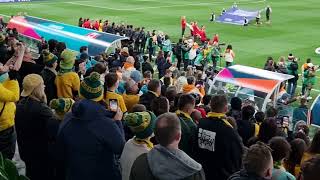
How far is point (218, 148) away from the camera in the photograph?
5.72 meters

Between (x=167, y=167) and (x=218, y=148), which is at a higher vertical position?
(x=167, y=167)

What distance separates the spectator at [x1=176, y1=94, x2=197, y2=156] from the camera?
19.9 feet

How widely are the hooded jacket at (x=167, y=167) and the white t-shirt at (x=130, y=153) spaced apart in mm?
698

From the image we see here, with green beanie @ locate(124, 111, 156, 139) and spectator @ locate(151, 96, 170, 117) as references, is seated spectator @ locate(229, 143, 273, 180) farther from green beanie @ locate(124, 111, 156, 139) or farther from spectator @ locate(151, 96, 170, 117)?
spectator @ locate(151, 96, 170, 117)

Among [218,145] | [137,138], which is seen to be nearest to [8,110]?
[137,138]

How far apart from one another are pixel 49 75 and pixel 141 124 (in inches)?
151

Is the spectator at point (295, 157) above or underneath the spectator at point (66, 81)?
underneath

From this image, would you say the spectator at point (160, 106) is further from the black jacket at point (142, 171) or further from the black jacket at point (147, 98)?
the black jacket at point (142, 171)

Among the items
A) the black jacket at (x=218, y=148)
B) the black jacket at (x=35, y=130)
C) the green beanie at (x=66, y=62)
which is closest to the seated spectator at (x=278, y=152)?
the black jacket at (x=218, y=148)

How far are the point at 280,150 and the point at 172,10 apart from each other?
1405 inches

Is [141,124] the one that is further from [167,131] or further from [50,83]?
[50,83]

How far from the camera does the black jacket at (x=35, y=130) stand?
621cm

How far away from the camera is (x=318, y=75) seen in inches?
848

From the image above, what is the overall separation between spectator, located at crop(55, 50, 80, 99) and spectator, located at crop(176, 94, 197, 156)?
252 cm
